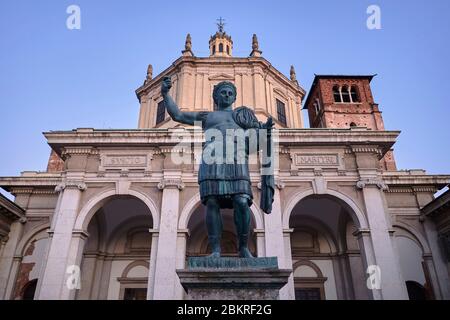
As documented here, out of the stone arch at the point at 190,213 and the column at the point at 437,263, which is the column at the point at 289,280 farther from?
the column at the point at 437,263

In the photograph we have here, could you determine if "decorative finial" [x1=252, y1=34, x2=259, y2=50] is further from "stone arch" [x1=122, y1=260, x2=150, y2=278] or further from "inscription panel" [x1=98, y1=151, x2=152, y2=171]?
"stone arch" [x1=122, y1=260, x2=150, y2=278]

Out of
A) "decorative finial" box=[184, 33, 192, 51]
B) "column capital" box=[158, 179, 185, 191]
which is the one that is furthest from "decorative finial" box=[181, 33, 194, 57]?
"column capital" box=[158, 179, 185, 191]

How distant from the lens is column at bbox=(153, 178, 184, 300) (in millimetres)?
Answer: 10312

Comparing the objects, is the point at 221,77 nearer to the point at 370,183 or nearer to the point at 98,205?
the point at 98,205

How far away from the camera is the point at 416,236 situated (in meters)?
13.7

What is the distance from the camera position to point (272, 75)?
20.5 metres

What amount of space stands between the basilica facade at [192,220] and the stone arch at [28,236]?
2.0 inches

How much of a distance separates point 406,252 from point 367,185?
4152 mm

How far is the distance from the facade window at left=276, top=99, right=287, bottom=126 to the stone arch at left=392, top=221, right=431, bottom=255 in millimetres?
8214

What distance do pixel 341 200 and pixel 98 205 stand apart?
8.69m

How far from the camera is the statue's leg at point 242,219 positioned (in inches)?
160

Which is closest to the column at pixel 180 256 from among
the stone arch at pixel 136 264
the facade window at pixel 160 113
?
the stone arch at pixel 136 264
